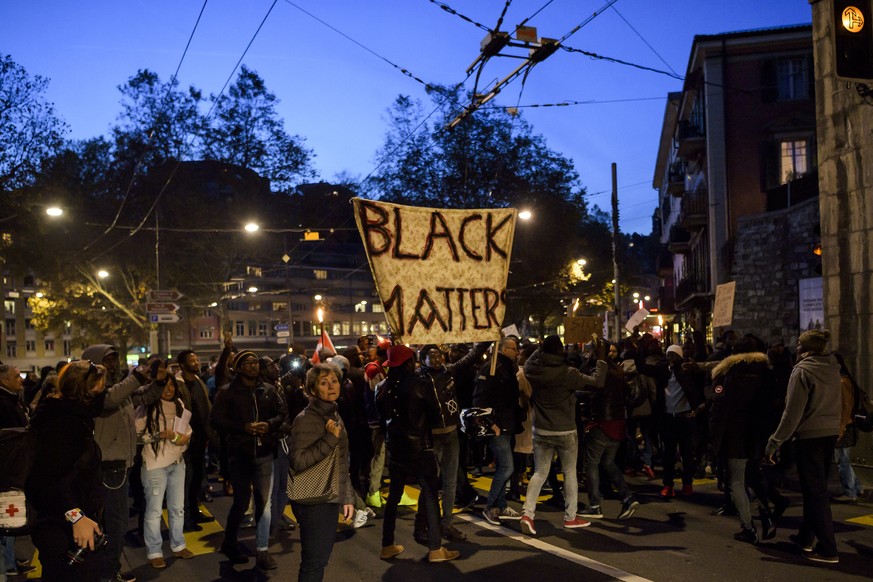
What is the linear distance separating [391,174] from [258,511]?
33766 millimetres

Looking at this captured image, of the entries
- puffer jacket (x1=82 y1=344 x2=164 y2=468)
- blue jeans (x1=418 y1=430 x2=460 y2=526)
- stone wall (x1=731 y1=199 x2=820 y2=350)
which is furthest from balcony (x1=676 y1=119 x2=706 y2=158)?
puffer jacket (x1=82 y1=344 x2=164 y2=468)

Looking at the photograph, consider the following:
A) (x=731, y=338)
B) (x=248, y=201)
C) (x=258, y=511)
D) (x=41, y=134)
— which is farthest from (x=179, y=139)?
(x=258, y=511)

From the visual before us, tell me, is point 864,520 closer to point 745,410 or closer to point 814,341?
point 745,410

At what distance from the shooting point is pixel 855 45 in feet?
27.0

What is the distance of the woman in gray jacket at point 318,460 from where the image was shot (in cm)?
507

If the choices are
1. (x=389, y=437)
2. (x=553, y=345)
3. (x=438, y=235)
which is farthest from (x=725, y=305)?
(x=389, y=437)

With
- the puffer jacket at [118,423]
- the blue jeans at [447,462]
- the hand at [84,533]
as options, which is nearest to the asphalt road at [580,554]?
the blue jeans at [447,462]

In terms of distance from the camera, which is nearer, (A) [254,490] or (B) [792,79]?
(A) [254,490]

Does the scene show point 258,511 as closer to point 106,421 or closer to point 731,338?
point 106,421

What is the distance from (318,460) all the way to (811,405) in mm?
4206

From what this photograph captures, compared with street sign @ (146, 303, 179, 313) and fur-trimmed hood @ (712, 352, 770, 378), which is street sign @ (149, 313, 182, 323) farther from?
fur-trimmed hood @ (712, 352, 770, 378)

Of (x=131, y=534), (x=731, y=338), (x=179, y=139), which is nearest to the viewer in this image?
(x=131, y=534)

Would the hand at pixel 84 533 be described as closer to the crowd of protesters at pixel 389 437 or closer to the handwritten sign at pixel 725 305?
the crowd of protesters at pixel 389 437

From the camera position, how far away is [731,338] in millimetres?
12305
